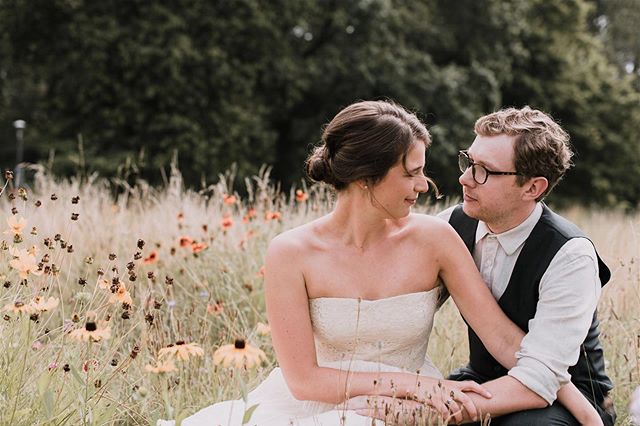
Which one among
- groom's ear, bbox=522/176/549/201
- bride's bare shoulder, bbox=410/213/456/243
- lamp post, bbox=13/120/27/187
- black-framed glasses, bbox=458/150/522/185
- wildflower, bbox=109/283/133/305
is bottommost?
lamp post, bbox=13/120/27/187

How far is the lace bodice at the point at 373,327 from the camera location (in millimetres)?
2900

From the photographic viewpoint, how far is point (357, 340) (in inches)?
116

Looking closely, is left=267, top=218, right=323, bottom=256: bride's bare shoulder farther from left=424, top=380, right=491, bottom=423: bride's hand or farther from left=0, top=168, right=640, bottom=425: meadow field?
left=424, top=380, right=491, bottom=423: bride's hand

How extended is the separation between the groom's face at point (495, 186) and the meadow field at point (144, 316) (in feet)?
2.79

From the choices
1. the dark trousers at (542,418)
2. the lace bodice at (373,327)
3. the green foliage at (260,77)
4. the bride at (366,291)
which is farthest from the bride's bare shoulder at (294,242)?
the green foliage at (260,77)

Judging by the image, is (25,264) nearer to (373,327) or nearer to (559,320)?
(373,327)

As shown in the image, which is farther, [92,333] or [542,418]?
[542,418]

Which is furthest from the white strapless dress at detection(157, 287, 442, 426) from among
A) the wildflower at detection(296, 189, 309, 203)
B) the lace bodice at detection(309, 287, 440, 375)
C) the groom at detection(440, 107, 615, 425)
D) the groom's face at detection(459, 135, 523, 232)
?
the wildflower at detection(296, 189, 309, 203)

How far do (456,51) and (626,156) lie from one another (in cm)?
557

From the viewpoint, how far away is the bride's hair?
8.92ft

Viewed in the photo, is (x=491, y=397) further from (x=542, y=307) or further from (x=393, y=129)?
(x=393, y=129)

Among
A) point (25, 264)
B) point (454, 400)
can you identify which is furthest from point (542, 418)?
point (25, 264)

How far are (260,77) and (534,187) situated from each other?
14259 millimetres

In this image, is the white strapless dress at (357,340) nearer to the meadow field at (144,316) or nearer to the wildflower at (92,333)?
the meadow field at (144,316)
